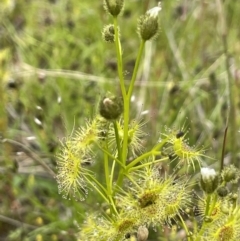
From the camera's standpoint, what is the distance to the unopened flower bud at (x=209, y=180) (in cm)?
88

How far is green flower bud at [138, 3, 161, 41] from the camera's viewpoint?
916 millimetres

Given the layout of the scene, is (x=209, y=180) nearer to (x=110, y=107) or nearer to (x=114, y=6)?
(x=110, y=107)

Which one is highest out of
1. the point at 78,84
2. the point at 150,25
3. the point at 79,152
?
the point at 78,84

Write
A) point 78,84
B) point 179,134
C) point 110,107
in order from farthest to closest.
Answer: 1. point 78,84
2. point 179,134
3. point 110,107

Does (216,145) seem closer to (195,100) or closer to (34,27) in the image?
(195,100)

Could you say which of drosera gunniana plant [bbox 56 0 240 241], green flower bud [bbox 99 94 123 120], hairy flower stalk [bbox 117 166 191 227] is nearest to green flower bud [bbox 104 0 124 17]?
drosera gunniana plant [bbox 56 0 240 241]

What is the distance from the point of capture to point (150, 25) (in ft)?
3.01

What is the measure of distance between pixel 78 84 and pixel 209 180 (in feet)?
4.40

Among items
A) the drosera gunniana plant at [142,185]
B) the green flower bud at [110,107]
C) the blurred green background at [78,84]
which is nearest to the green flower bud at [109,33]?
the drosera gunniana plant at [142,185]

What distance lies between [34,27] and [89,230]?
169cm

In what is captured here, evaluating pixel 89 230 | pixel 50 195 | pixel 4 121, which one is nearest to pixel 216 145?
pixel 50 195

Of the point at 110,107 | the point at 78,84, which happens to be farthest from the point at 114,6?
the point at 78,84

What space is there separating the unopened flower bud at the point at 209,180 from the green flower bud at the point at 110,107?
191 millimetres

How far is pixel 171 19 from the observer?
8.54 ft
